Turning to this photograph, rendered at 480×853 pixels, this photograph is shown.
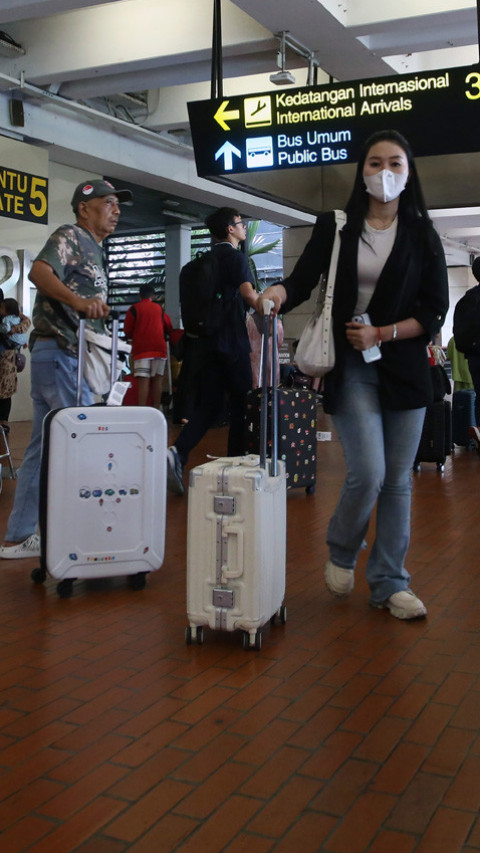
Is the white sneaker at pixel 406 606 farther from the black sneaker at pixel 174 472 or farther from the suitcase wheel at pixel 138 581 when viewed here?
the black sneaker at pixel 174 472

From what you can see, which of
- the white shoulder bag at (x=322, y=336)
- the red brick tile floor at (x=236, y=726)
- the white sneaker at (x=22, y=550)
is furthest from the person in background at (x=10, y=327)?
the white shoulder bag at (x=322, y=336)

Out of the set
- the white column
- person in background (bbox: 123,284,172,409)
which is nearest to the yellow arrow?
person in background (bbox: 123,284,172,409)

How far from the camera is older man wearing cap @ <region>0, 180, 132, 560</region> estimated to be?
4.30 m

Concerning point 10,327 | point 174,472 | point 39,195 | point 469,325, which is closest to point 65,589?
point 174,472

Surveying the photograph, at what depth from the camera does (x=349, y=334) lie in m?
3.48

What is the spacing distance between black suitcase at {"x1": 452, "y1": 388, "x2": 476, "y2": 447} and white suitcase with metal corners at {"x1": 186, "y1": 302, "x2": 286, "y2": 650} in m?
7.54

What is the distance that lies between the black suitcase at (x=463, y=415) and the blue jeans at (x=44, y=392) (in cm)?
683

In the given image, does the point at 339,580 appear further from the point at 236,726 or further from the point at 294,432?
the point at 294,432

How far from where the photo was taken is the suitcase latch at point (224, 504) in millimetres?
3209

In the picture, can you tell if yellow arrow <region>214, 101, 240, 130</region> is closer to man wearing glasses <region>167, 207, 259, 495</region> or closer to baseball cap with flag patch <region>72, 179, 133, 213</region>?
man wearing glasses <region>167, 207, 259, 495</region>

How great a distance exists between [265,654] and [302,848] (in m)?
1.30

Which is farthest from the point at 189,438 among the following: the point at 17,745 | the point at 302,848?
the point at 302,848

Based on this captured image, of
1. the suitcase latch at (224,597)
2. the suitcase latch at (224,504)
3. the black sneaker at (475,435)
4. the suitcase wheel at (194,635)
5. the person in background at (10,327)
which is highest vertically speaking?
the person in background at (10,327)

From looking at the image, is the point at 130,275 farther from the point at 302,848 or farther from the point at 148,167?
the point at 302,848
